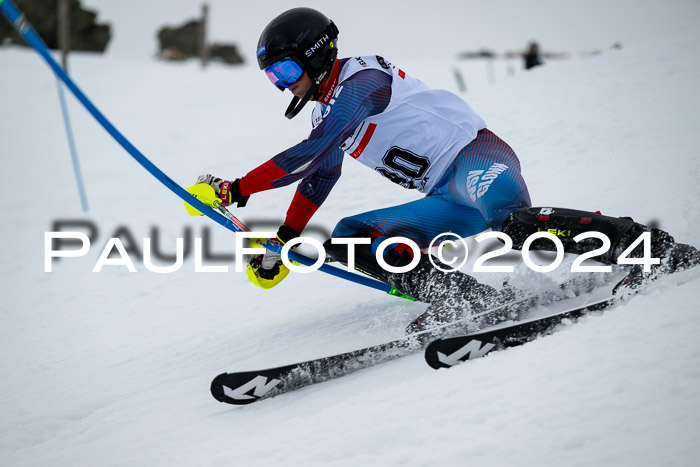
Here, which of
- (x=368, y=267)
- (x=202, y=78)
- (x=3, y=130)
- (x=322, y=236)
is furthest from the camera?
(x=202, y=78)

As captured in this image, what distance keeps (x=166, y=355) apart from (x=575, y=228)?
249cm

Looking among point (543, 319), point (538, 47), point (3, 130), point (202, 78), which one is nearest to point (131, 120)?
point (3, 130)

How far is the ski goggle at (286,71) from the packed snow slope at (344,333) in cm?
140

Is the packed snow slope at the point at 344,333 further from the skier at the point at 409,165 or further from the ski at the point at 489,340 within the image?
the skier at the point at 409,165

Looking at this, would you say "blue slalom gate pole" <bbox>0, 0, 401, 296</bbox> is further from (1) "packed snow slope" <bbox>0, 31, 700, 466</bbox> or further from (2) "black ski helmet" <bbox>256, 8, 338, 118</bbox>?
(2) "black ski helmet" <bbox>256, 8, 338, 118</bbox>

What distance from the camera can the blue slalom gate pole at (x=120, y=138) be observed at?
2535 millimetres

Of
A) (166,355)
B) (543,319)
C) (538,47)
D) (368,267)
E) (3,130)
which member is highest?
(538,47)

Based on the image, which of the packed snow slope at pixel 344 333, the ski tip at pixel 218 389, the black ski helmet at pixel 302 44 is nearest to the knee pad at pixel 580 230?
the packed snow slope at pixel 344 333

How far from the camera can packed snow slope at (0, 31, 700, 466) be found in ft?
5.90

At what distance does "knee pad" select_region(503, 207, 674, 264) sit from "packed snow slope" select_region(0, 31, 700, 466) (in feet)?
0.70

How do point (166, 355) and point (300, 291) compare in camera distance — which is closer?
point (166, 355)

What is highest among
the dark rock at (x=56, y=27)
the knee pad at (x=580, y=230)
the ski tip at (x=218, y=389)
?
the dark rock at (x=56, y=27)

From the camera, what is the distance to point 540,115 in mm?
6809

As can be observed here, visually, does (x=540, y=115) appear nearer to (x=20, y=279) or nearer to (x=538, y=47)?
(x=20, y=279)
